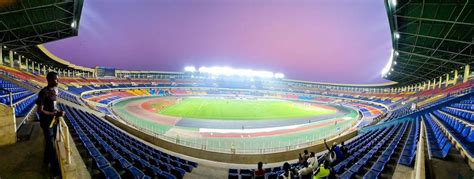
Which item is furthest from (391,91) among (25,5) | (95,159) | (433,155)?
(25,5)

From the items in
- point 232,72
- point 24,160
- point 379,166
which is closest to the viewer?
point 24,160

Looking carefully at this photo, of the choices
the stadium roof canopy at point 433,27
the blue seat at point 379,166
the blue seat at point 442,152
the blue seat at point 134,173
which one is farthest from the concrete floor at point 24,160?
the stadium roof canopy at point 433,27

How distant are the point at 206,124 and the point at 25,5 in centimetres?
2011

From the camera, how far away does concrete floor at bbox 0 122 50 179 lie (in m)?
3.48

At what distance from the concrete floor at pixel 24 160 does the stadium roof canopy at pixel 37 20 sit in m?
17.5

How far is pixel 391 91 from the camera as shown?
55.6 meters

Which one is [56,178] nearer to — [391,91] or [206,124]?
[206,124]

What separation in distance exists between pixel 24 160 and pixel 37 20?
22755 millimetres

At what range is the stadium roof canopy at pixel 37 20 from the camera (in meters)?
16.4

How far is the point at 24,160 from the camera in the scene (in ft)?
12.9

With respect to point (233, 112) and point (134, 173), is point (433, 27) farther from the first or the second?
point (233, 112)

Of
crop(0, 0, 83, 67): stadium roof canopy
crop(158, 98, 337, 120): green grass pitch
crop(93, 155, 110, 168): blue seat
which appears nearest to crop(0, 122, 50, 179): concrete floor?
crop(93, 155, 110, 168): blue seat

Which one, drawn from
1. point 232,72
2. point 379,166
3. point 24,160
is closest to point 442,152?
point 379,166

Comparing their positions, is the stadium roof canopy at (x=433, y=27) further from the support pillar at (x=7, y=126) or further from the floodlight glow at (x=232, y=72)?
the floodlight glow at (x=232, y=72)
